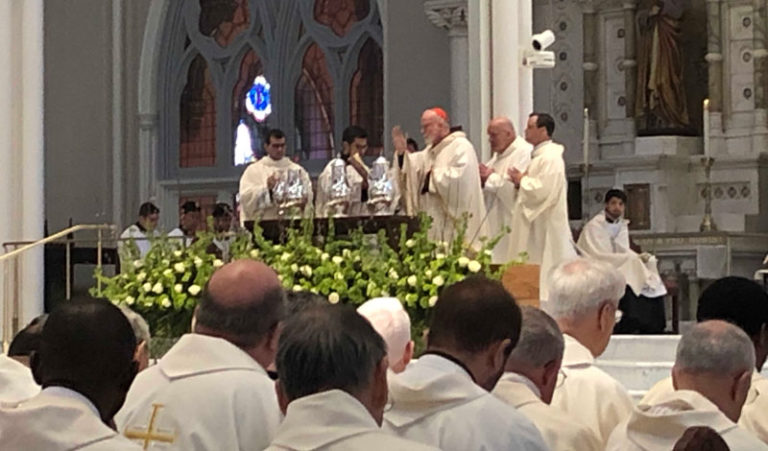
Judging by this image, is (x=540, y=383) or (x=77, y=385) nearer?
(x=77, y=385)

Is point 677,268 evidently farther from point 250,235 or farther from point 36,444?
point 36,444

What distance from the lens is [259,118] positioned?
20609 mm

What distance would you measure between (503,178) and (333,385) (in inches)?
321

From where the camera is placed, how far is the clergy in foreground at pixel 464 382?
365cm

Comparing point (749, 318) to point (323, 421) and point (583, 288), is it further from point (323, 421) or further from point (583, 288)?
point (323, 421)

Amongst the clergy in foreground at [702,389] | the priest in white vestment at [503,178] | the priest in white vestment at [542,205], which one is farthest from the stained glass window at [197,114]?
the clergy in foreground at [702,389]

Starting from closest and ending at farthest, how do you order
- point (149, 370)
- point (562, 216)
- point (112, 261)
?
1. point (149, 370)
2. point (562, 216)
3. point (112, 261)

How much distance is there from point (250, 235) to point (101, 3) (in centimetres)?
1178

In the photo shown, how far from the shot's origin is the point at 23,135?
12.8 meters

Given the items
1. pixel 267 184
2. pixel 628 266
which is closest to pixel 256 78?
pixel 628 266

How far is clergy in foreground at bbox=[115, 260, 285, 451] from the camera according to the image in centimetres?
394

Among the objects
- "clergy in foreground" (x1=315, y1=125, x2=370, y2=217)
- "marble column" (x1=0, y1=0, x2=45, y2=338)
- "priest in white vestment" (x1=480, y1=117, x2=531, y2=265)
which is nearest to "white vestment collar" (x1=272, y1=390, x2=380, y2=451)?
"clergy in foreground" (x1=315, y1=125, x2=370, y2=217)

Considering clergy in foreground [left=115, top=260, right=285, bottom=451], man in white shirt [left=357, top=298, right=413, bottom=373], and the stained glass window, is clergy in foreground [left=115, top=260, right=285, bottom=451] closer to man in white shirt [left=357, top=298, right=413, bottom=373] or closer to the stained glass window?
man in white shirt [left=357, top=298, right=413, bottom=373]

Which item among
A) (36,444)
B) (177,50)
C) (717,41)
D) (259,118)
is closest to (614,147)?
(717,41)
